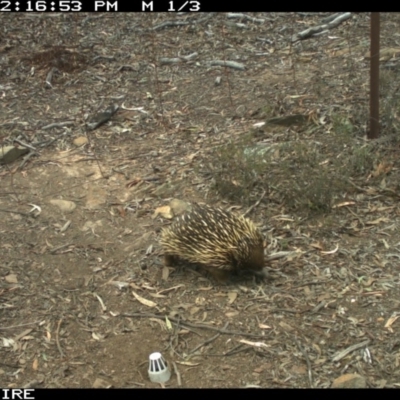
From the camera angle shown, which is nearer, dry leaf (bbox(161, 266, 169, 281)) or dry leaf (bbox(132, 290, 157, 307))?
dry leaf (bbox(132, 290, 157, 307))

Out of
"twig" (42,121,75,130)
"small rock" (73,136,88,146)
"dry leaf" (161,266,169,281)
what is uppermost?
"twig" (42,121,75,130)

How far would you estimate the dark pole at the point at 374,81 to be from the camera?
16.5 ft

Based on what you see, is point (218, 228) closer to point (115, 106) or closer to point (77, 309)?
point (77, 309)

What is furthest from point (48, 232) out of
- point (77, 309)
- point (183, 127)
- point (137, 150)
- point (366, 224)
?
point (366, 224)

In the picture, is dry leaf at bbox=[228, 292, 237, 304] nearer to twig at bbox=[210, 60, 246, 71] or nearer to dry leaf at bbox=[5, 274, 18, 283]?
dry leaf at bbox=[5, 274, 18, 283]

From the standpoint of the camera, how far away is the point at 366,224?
4.69 m

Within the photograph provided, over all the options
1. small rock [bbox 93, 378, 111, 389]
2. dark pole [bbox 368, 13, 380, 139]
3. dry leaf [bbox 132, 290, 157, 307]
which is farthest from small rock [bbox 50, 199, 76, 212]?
dark pole [bbox 368, 13, 380, 139]

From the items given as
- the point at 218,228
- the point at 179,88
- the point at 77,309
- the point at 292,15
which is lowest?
the point at 77,309

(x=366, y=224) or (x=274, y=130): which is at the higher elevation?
(x=274, y=130)

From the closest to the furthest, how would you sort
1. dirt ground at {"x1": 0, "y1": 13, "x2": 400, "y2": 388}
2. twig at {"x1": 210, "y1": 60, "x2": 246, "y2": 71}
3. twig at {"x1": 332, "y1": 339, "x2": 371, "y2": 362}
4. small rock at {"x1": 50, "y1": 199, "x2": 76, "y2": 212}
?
twig at {"x1": 332, "y1": 339, "x2": 371, "y2": 362} < dirt ground at {"x1": 0, "y1": 13, "x2": 400, "y2": 388} < small rock at {"x1": 50, "y1": 199, "x2": 76, "y2": 212} < twig at {"x1": 210, "y1": 60, "x2": 246, "y2": 71}

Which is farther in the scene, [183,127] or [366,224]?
[183,127]

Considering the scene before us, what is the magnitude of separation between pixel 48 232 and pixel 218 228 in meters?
1.48

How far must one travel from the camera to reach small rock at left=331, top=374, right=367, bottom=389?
3.36 m

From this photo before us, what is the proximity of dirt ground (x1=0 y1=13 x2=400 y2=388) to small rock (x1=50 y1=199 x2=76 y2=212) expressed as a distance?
32 mm
